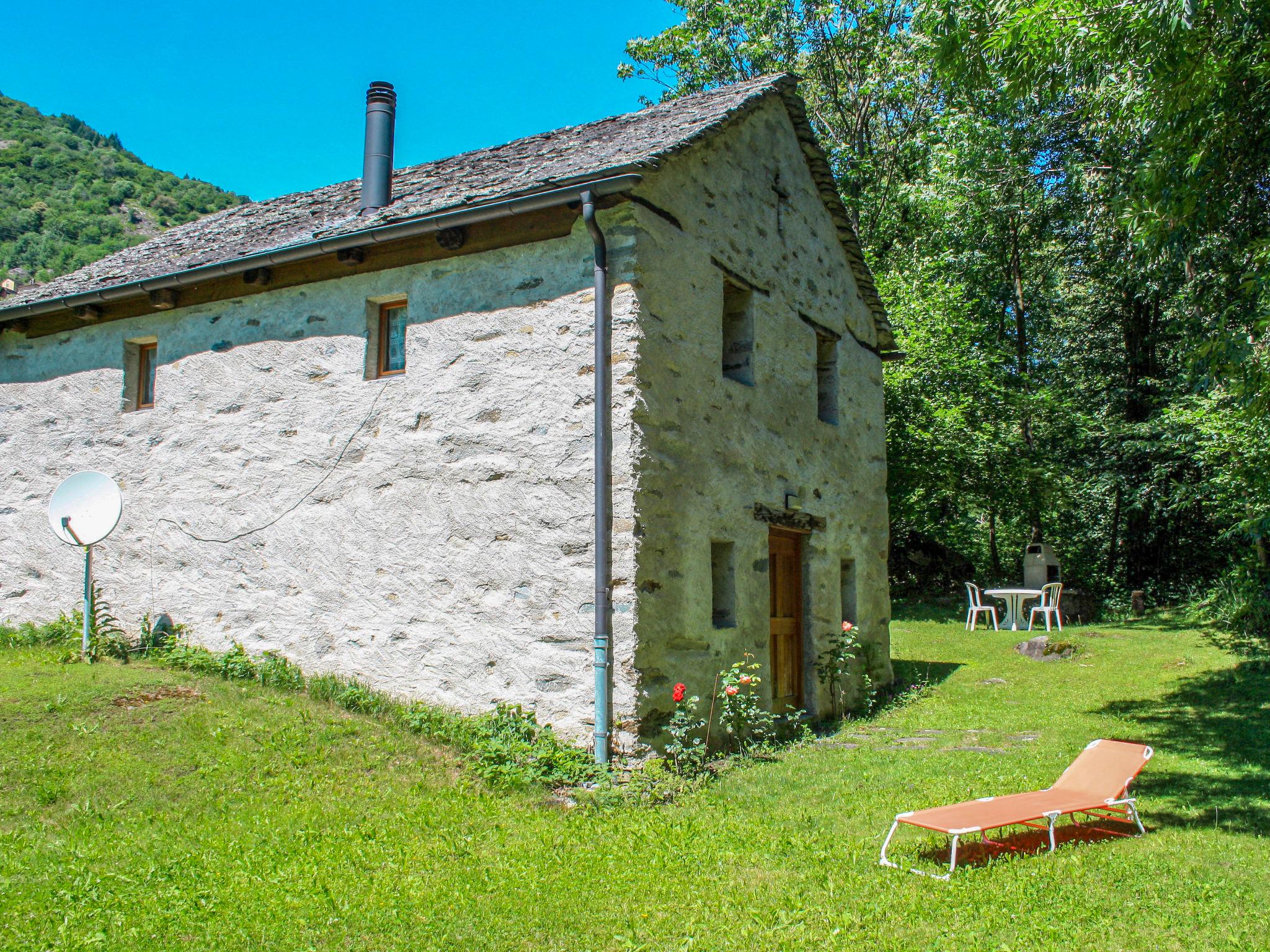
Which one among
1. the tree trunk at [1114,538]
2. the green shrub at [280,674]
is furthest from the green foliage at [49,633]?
the tree trunk at [1114,538]

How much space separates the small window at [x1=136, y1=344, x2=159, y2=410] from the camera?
9.72 meters

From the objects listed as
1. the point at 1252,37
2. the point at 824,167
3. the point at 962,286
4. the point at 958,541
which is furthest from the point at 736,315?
the point at 958,541

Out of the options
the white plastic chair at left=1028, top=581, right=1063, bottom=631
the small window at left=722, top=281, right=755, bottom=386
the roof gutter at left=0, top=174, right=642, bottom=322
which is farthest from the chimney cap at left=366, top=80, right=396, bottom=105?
the white plastic chair at left=1028, top=581, right=1063, bottom=631

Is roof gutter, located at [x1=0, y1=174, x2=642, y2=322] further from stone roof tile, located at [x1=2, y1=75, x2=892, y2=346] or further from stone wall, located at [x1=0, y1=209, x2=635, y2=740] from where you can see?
stone wall, located at [x1=0, y1=209, x2=635, y2=740]

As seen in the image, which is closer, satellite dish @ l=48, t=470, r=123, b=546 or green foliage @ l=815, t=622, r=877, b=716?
satellite dish @ l=48, t=470, r=123, b=546

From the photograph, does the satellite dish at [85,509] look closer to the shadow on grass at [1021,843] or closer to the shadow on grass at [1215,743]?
the shadow on grass at [1021,843]

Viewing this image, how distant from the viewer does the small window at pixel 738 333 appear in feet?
29.3

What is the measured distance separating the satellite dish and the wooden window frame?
2.83m

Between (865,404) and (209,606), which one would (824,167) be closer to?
(865,404)

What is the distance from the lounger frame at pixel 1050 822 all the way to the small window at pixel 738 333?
4.28 meters

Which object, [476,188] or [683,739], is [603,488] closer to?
[683,739]

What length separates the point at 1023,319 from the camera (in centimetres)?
2169

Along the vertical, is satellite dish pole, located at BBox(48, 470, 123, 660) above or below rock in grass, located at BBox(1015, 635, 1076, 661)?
above

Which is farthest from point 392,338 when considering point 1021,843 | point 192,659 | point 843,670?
point 1021,843
